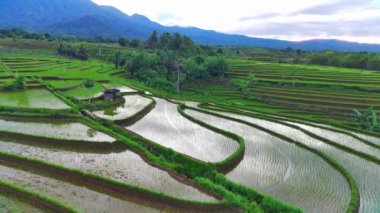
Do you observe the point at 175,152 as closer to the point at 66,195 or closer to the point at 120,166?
the point at 120,166

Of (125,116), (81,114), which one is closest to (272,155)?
(125,116)

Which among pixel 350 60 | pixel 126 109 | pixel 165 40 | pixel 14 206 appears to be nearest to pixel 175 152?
pixel 14 206

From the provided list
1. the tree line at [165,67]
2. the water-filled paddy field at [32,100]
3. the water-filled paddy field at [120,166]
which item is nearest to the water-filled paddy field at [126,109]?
the water-filled paddy field at [32,100]

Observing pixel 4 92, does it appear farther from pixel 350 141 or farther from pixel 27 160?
pixel 350 141

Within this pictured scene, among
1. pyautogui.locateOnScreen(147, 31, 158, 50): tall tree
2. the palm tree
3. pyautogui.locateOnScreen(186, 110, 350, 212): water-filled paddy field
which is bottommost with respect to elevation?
pyautogui.locateOnScreen(186, 110, 350, 212): water-filled paddy field

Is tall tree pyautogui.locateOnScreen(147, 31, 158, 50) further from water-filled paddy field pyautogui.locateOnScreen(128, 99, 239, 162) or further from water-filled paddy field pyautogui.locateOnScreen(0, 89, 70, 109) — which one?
water-filled paddy field pyautogui.locateOnScreen(128, 99, 239, 162)

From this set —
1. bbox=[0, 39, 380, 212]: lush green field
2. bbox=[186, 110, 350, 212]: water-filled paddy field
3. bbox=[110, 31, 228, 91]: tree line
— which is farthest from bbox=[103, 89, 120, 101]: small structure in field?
bbox=[110, 31, 228, 91]: tree line

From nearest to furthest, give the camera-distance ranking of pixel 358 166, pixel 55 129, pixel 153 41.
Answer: pixel 358 166 → pixel 55 129 → pixel 153 41

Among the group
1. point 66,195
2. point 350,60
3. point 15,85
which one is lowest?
point 66,195

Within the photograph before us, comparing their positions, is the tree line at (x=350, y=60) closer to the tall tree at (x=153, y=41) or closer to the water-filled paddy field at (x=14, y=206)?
the tall tree at (x=153, y=41)
